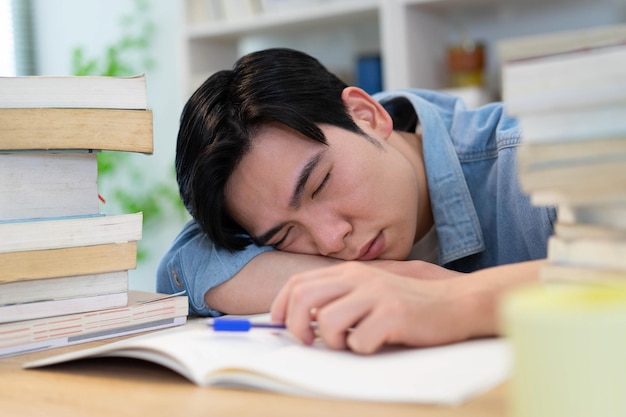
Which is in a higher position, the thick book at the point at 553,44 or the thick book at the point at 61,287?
the thick book at the point at 553,44

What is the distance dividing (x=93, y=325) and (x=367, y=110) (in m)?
0.66

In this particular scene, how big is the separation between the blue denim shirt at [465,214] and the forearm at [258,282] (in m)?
0.01

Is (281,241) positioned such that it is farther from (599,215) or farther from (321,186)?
(599,215)

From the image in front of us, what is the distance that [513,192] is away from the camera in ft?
4.04

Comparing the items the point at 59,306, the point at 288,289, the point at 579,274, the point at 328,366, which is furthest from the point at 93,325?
the point at 579,274

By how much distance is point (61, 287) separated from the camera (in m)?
0.90

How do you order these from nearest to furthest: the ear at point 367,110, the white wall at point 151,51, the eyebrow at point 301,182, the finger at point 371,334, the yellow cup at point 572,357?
the yellow cup at point 572,357 < the finger at point 371,334 < the eyebrow at point 301,182 < the ear at point 367,110 < the white wall at point 151,51

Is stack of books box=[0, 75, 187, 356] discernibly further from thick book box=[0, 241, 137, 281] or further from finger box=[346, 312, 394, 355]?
finger box=[346, 312, 394, 355]

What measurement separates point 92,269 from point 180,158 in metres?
0.37

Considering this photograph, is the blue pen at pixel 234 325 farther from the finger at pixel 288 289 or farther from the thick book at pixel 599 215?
the thick book at pixel 599 215

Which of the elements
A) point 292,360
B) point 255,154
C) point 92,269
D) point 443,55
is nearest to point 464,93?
point 443,55

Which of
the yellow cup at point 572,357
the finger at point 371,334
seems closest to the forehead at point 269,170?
the finger at point 371,334

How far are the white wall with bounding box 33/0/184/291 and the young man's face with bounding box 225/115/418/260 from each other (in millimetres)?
2241

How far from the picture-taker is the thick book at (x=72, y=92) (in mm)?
884
